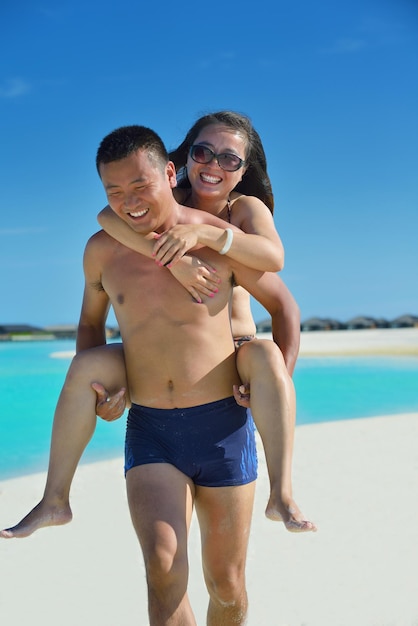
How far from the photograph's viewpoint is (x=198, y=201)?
388 cm

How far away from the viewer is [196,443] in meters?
3.48

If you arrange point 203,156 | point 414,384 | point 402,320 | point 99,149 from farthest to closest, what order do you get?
point 402,320
point 414,384
point 203,156
point 99,149

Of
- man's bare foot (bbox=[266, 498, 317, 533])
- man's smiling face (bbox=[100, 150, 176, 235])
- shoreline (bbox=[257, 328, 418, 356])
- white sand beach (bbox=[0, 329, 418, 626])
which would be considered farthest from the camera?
shoreline (bbox=[257, 328, 418, 356])

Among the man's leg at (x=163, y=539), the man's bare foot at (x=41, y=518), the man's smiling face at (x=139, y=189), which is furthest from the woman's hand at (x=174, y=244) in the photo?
the man's bare foot at (x=41, y=518)

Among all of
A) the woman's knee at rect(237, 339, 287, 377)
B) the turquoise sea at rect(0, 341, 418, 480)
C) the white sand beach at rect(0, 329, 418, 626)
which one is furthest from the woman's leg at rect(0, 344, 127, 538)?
the turquoise sea at rect(0, 341, 418, 480)

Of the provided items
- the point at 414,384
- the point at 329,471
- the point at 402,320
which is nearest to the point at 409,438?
the point at 329,471

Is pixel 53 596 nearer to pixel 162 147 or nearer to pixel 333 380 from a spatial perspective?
pixel 162 147

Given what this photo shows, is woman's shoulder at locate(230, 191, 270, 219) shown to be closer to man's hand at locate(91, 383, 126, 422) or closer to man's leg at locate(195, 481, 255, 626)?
man's hand at locate(91, 383, 126, 422)

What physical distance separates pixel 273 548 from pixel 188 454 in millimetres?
3367

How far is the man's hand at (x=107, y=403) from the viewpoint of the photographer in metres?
3.43

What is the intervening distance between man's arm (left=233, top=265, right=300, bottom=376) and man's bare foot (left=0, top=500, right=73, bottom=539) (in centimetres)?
117

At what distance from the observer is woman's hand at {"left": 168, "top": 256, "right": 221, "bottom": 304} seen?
3424mm

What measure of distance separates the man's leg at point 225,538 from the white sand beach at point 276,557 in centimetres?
179

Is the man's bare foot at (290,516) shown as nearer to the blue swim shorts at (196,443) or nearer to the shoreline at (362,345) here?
→ the blue swim shorts at (196,443)
